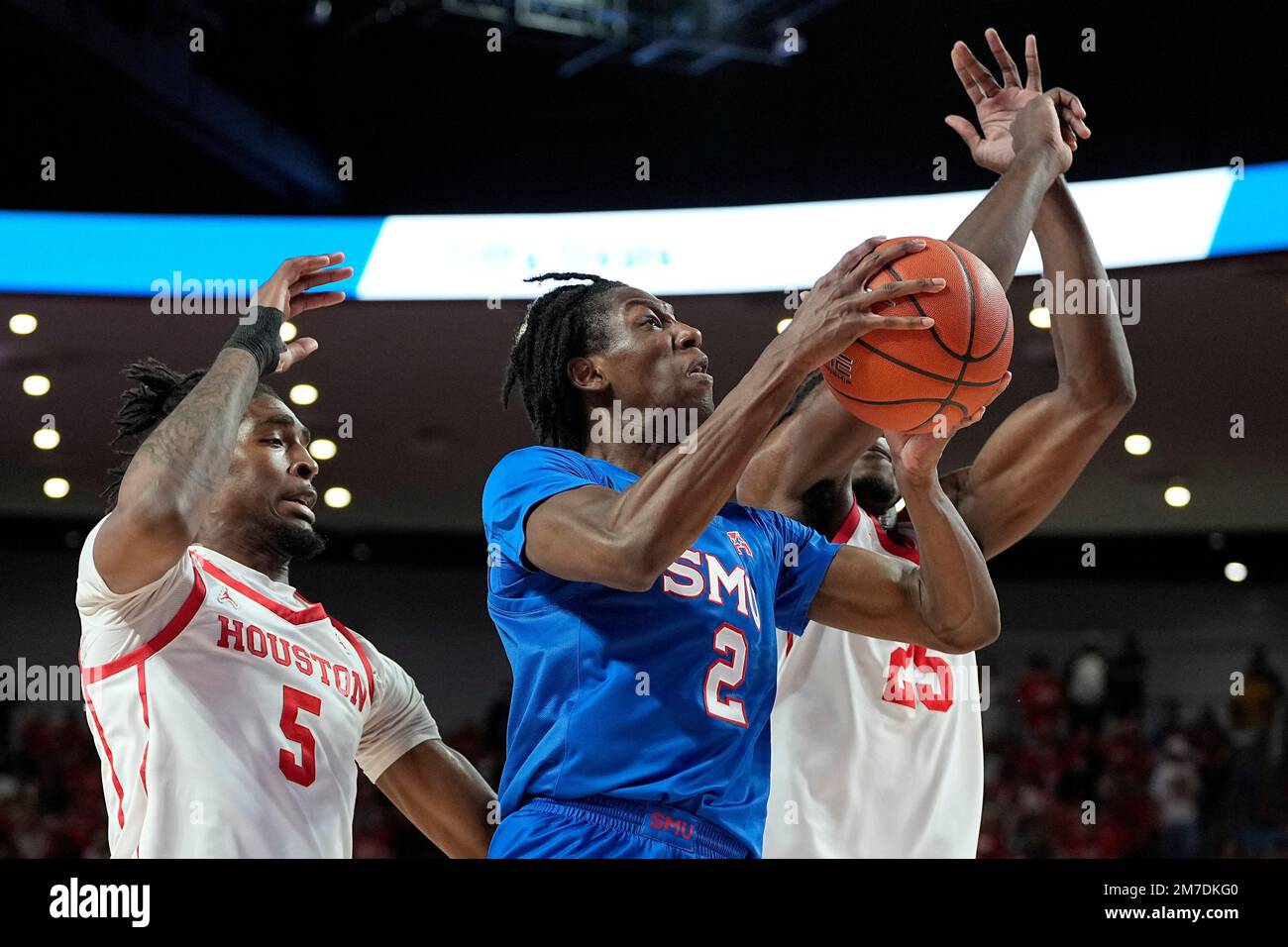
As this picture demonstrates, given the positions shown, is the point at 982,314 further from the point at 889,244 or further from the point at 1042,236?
the point at 1042,236

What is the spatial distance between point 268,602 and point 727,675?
1.36 metres

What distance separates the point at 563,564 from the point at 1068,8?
277 inches

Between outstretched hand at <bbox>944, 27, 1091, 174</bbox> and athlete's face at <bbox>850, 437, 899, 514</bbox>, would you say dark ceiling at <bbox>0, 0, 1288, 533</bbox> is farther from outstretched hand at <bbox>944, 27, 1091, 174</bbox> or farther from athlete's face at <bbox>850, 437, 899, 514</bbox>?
outstretched hand at <bbox>944, 27, 1091, 174</bbox>

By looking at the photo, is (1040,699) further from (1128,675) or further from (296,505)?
(296,505)

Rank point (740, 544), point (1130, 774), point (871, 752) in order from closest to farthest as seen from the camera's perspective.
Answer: point (740, 544), point (871, 752), point (1130, 774)

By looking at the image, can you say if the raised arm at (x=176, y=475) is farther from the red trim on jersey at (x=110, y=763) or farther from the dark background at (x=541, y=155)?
the dark background at (x=541, y=155)

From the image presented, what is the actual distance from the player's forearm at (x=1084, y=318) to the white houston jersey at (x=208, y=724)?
1.89 meters

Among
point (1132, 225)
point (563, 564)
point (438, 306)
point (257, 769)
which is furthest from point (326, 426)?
point (563, 564)

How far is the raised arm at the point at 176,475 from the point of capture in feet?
8.91

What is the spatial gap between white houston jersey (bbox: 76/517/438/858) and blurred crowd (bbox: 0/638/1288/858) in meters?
7.99

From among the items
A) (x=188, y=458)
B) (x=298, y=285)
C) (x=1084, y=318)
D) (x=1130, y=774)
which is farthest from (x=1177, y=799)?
(x=188, y=458)

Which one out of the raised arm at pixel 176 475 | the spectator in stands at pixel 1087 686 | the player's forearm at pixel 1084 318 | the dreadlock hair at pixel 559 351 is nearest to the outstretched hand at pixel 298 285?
the raised arm at pixel 176 475

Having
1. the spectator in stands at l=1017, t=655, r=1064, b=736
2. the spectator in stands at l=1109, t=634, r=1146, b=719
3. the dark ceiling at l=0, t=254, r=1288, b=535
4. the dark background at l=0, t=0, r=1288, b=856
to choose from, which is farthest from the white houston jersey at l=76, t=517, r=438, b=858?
the spectator in stands at l=1109, t=634, r=1146, b=719

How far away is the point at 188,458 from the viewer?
2783 mm
